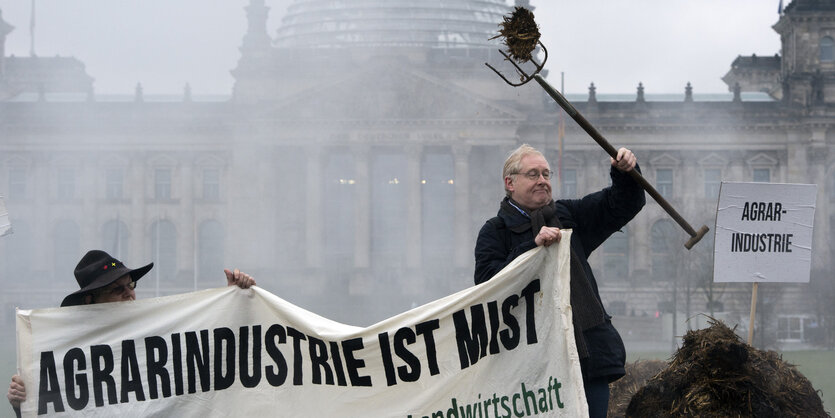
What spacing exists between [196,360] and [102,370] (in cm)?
52

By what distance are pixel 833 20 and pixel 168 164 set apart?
42.6 metres

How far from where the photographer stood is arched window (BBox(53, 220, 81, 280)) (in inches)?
2633

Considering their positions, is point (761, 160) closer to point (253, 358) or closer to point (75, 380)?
point (253, 358)

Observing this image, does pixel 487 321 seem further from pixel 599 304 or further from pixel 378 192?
pixel 378 192

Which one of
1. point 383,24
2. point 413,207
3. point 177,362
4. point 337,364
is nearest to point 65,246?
point 413,207

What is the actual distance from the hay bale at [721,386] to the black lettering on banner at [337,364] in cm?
182

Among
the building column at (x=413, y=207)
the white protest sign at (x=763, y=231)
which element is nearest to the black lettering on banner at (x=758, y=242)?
the white protest sign at (x=763, y=231)

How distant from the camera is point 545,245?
221 inches

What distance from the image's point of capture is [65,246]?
68.8m

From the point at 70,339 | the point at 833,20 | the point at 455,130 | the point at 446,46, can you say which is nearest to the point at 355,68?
the point at 455,130

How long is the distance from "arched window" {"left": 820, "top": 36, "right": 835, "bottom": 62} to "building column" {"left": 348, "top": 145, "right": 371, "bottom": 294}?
97.1ft

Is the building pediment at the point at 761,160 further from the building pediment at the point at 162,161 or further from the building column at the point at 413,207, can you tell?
the building pediment at the point at 162,161

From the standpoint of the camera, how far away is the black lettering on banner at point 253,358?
625cm

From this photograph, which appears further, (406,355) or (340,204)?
(340,204)
